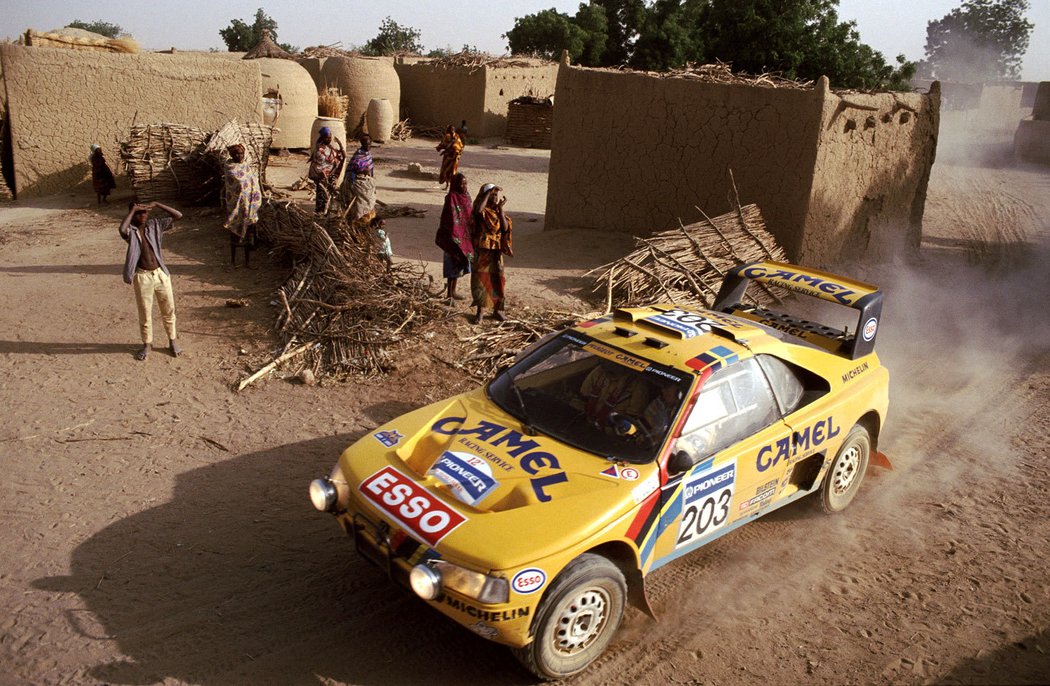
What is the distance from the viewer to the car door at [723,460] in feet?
14.8

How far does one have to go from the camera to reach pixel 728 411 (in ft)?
15.9

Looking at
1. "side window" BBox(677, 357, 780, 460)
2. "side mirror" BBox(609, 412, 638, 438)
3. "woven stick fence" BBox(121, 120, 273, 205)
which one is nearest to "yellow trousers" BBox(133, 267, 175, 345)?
"side mirror" BBox(609, 412, 638, 438)

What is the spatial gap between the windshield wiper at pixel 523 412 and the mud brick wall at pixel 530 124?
66.0 feet

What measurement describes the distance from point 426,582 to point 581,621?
32.4 inches

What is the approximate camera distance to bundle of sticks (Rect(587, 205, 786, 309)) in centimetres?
937

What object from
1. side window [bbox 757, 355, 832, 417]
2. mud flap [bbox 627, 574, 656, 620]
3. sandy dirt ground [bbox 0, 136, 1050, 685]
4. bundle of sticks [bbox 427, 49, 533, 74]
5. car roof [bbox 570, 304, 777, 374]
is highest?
bundle of sticks [bbox 427, 49, 533, 74]

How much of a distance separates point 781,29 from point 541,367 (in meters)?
18.2

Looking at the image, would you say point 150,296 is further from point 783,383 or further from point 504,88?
point 504,88

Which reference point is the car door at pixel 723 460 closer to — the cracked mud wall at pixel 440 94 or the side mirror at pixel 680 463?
the side mirror at pixel 680 463

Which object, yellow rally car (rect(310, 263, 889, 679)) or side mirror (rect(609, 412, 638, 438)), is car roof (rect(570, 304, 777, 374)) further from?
side mirror (rect(609, 412, 638, 438))

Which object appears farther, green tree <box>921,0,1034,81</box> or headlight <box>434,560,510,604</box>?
green tree <box>921,0,1034,81</box>

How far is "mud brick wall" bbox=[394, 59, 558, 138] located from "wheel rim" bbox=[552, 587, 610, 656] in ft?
71.7

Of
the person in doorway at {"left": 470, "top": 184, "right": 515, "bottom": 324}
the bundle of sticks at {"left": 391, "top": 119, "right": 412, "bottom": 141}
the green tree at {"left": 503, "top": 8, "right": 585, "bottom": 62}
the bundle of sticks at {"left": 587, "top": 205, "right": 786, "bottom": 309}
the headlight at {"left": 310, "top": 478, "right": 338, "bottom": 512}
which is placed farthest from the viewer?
the green tree at {"left": 503, "top": 8, "right": 585, "bottom": 62}

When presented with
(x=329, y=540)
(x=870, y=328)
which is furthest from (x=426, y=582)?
(x=870, y=328)
